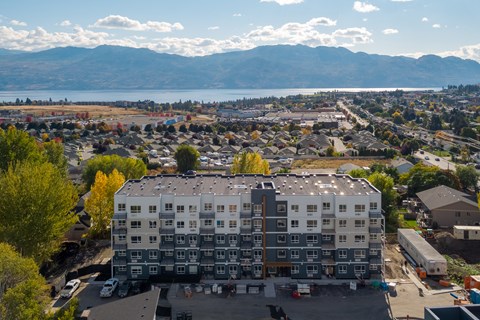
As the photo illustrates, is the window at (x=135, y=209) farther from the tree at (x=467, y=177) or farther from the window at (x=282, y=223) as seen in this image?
the tree at (x=467, y=177)

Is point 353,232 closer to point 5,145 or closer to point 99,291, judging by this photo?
point 99,291

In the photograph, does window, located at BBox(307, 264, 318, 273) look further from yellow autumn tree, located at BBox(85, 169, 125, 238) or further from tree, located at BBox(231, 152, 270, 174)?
tree, located at BBox(231, 152, 270, 174)

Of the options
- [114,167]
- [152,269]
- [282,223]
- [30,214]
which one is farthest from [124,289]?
[114,167]

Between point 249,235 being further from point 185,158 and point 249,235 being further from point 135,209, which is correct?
point 185,158

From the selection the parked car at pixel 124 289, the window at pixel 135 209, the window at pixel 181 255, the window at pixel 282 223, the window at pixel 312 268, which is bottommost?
the parked car at pixel 124 289

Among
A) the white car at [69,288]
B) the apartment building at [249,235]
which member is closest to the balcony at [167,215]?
the apartment building at [249,235]

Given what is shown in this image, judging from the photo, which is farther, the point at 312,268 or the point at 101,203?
the point at 101,203
